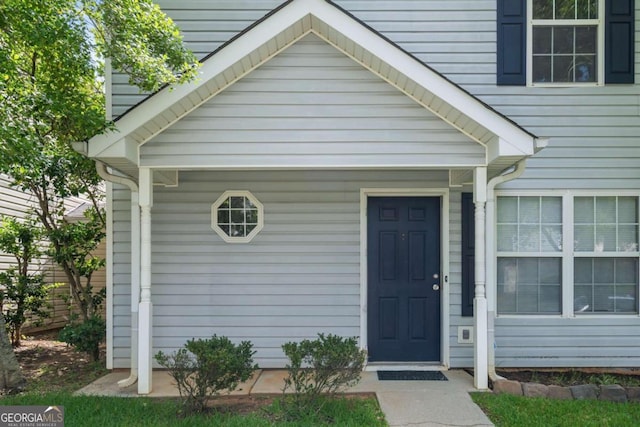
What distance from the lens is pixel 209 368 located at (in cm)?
382

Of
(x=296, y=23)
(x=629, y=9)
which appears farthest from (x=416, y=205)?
(x=629, y=9)

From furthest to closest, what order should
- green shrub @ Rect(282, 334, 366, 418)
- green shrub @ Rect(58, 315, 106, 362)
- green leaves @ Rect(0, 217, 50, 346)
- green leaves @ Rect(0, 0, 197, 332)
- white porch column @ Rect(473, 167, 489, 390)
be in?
1. green leaves @ Rect(0, 217, 50, 346)
2. green shrub @ Rect(58, 315, 106, 362)
3. white porch column @ Rect(473, 167, 489, 390)
4. green leaves @ Rect(0, 0, 197, 332)
5. green shrub @ Rect(282, 334, 366, 418)

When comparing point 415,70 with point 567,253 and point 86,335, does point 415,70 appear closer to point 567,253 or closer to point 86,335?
point 567,253

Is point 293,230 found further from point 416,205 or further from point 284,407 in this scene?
point 284,407

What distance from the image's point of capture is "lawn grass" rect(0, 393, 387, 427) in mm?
3758

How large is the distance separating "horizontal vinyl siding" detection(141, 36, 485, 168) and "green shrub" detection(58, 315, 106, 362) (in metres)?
2.66

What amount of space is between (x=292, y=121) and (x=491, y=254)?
2.88 m

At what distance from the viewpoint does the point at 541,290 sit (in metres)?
5.52

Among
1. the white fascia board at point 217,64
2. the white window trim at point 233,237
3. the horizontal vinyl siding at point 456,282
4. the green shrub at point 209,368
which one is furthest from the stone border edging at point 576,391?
the white fascia board at point 217,64

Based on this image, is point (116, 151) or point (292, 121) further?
point (292, 121)

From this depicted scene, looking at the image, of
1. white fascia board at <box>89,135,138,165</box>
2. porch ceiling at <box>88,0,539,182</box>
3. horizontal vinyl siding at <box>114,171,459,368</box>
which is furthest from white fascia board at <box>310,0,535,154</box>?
white fascia board at <box>89,135,138,165</box>

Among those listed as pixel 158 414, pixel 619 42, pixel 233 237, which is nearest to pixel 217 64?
pixel 233 237

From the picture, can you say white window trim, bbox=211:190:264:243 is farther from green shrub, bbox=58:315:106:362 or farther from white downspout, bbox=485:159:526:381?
white downspout, bbox=485:159:526:381

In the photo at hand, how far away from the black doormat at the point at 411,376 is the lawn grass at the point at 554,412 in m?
0.67
